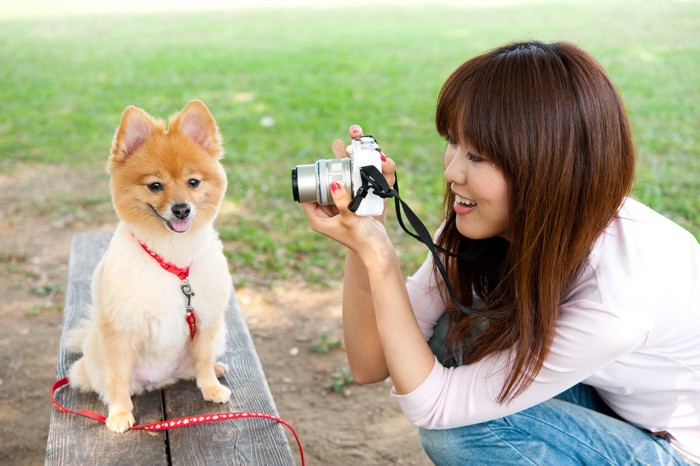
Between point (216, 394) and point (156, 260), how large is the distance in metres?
0.50

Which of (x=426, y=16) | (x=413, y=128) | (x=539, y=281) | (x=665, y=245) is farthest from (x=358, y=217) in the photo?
(x=426, y=16)

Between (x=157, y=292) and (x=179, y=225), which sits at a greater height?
(x=179, y=225)

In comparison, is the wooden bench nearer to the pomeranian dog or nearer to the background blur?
the pomeranian dog

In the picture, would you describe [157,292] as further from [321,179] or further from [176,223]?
[321,179]

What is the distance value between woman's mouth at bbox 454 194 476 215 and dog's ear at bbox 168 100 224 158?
0.83 m

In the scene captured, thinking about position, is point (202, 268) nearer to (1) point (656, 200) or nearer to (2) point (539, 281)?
(2) point (539, 281)

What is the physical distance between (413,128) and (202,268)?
585 centimetres

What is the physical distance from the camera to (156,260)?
2.23 m

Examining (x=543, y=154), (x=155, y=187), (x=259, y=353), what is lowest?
(x=259, y=353)

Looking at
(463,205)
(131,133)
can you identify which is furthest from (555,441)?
(131,133)

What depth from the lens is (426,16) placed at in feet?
63.0

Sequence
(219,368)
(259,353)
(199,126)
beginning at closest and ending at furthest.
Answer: (199,126) → (219,368) → (259,353)

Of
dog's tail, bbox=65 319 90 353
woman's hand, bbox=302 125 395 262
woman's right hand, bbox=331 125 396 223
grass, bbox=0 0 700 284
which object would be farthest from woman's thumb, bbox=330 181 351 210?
grass, bbox=0 0 700 284

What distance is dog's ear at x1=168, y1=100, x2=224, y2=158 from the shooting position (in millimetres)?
2273
